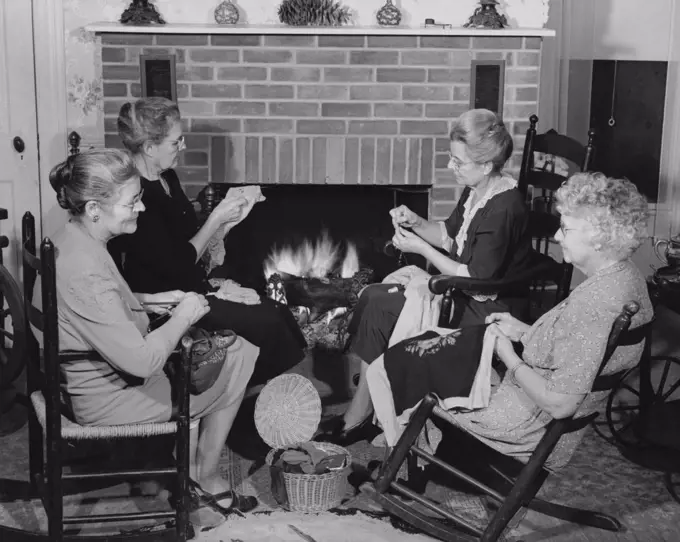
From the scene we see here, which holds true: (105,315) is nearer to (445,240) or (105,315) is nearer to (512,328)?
(512,328)

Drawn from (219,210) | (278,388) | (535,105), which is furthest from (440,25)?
(278,388)

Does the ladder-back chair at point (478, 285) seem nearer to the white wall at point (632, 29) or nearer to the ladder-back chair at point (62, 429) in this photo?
the ladder-back chair at point (62, 429)

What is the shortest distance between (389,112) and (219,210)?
1108 millimetres

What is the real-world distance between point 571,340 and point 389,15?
7.15 feet

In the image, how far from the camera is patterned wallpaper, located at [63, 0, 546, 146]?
4211 mm

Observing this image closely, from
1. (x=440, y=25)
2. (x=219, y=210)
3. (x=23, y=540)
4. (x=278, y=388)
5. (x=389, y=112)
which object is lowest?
(x=23, y=540)

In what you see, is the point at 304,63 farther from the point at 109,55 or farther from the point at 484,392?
the point at 484,392

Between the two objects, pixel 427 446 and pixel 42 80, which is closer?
pixel 427 446

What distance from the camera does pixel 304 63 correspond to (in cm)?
416

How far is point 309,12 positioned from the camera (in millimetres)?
4125

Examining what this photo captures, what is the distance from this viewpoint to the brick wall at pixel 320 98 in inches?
163

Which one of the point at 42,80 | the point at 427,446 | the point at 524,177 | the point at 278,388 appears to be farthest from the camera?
the point at 42,80

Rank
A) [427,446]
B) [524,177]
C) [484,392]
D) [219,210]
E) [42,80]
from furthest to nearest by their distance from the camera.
Answer: [42,80] < [524,177] < [219,210] < [427,446] < [484,392]

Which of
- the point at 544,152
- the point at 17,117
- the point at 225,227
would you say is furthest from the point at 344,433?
the point at 17,117
